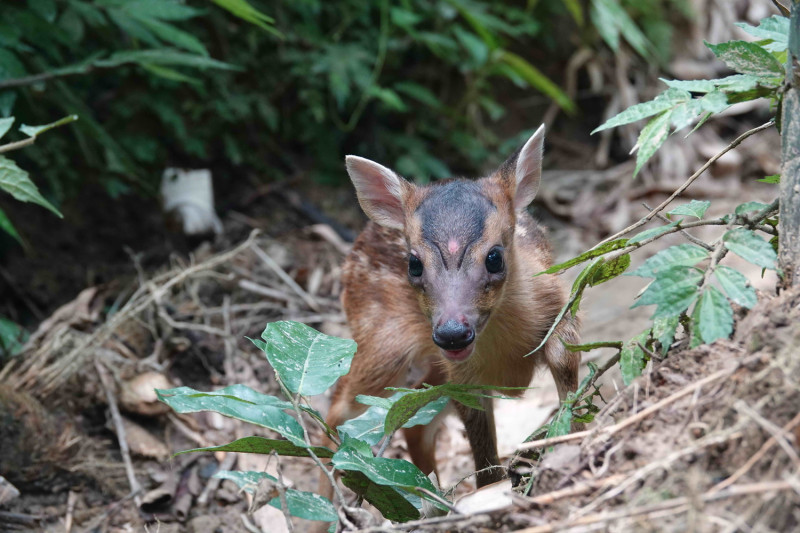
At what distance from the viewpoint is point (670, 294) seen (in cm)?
264

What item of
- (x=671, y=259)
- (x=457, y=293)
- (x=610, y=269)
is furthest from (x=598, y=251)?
(x=457, y=293)

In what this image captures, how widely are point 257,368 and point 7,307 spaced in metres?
2.05

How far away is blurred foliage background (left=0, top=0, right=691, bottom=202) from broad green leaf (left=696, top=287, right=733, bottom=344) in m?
A: 3.51

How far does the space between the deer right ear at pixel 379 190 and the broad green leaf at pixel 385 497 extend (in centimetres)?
200

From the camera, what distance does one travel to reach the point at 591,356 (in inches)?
246

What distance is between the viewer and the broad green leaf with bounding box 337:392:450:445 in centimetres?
317

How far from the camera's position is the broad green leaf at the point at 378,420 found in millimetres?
3170

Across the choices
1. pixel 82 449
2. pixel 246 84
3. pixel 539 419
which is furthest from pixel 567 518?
pixel 246 84

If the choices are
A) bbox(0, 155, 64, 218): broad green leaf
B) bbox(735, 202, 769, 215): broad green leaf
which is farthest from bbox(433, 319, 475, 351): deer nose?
bbox(0, 155, 64, 218): broad green leaf

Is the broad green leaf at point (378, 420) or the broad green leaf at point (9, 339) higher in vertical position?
the broad green leaf at point (378, 420)

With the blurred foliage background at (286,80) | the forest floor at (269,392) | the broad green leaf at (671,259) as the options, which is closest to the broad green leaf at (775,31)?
the broad green leaf at (671,259)

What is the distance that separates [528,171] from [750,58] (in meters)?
1.92

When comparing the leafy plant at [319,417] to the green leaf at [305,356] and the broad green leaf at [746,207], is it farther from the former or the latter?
the broad green leaf at [746,207]

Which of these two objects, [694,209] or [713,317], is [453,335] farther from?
[713,317]
